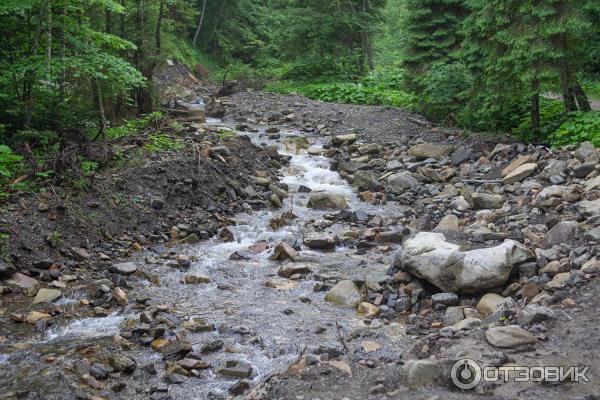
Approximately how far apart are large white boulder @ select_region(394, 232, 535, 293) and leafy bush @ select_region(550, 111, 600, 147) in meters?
6.02

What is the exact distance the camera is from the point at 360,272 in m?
9.16

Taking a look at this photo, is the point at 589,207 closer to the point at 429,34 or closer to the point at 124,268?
the point at 124,268

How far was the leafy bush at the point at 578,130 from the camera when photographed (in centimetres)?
1210

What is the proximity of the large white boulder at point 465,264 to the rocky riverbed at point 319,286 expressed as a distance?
0.02m

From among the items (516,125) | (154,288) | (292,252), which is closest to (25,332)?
(154,288)

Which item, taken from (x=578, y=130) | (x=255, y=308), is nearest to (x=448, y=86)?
(x=578, y=130)

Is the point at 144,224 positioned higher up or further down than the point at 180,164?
further down

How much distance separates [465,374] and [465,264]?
Result: 268 cm

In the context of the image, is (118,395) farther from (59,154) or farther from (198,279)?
(59,154)

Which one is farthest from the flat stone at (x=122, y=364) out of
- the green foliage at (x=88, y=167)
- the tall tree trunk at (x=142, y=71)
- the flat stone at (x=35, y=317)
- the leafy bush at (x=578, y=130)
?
the leafy bush at (x=578, y=130)

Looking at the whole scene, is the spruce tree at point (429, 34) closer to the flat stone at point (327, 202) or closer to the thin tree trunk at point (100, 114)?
the flat stone at point (327, 202)

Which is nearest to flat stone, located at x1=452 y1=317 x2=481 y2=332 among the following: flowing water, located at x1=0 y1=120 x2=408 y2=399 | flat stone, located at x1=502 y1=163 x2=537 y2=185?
flowing water, located at x1=0 y1=120 x2=408 y2=399

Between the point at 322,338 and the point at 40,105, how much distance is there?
777 cm

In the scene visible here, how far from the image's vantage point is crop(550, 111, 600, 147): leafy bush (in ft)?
39.7
